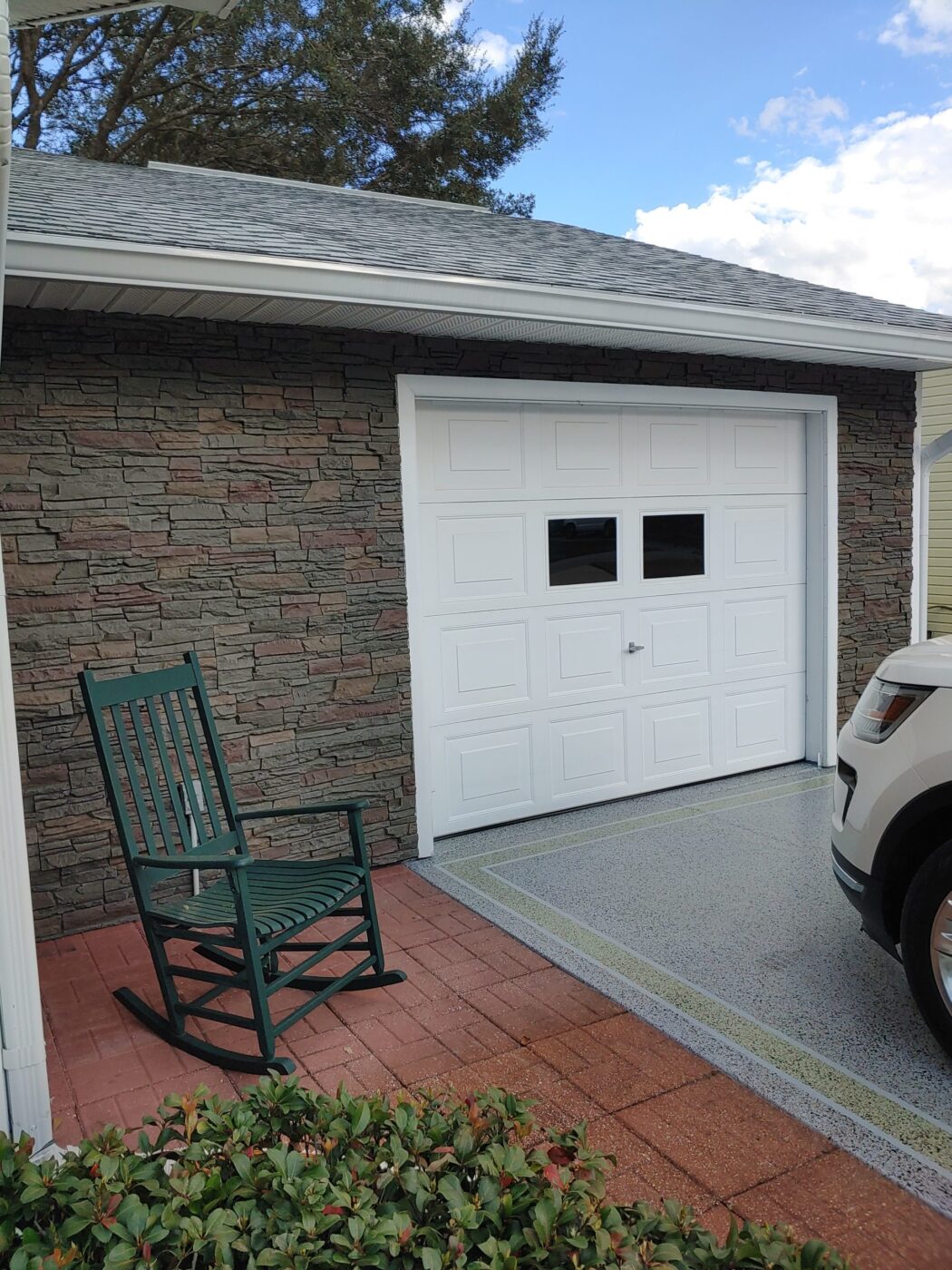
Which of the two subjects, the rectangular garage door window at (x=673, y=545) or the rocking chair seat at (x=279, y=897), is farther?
the rectangular garage door window at (x=673, y=545)

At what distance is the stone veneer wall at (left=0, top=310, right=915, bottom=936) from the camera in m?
4.09

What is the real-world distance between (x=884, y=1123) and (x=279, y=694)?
2.99 metres

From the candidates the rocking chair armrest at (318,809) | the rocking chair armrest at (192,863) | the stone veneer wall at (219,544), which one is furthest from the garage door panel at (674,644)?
the rocking chair armrest at (192,863)

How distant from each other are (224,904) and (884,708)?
225 cm

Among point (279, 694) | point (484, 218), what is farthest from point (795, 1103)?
point (484, 218)

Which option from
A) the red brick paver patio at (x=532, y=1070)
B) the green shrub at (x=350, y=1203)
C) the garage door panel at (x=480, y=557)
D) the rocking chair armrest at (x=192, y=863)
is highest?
the garage door panel at (x=480, y=557)

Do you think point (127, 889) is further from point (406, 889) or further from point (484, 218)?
point (484, 218)

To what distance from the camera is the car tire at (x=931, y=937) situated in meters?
2.90

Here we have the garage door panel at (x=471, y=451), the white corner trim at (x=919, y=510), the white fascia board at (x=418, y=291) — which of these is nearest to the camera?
the white fascia board at (x=418, y=291)

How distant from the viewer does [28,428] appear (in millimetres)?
4027

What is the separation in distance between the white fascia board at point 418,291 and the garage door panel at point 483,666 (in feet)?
5.30

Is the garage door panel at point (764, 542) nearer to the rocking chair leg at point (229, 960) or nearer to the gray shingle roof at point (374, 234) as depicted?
the gray shingle roof at point (374, 234)

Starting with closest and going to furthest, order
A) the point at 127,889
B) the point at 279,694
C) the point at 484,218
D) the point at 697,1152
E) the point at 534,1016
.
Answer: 1. the point at 697,1152
2. the point at 534,1016
3. the point at 127,889
4. the point at 279,694
5. the point at 484,218

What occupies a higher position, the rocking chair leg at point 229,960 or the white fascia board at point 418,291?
the white fascia board at point 418,291
